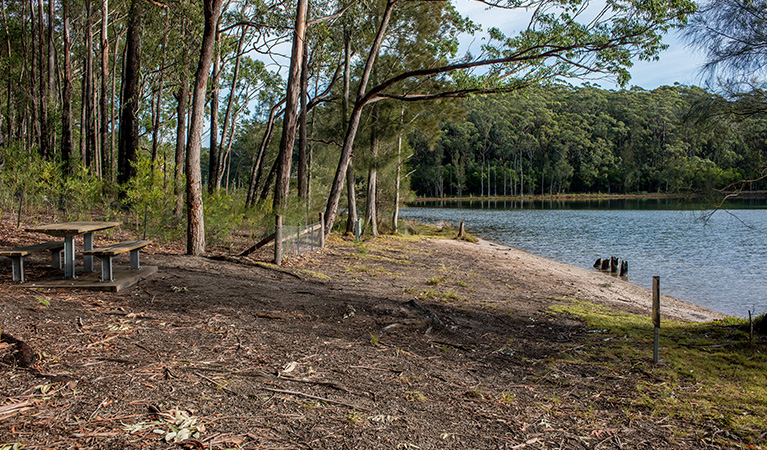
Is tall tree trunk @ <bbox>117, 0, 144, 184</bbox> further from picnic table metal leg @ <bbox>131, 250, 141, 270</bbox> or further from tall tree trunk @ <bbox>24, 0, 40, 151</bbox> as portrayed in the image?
tall tree trunk @ <bbox>24, 0, 40, 151</bbox>

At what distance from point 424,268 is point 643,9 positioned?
706 centimetres

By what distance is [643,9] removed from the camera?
1003 centimetres

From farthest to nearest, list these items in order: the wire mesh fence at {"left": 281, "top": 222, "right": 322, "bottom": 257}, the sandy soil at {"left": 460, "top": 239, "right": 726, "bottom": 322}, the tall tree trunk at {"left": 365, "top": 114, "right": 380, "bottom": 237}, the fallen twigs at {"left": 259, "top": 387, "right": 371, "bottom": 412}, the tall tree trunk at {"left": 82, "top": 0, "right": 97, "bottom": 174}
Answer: the tall tree trunk at {"left": 82, "top": 0, "right": 97, "bottom": 174}
the tall tree trunk at {"left": 365, "top": 114, "right": 380, "bottom": 237}
the wire mesh fence at {"left": 281, "top": 222, "right": 322, "bottom": 257}
the sandy soil at {"left": 460, "top": 239, "right": 726, "bottom": 322}
the fallen twigs at {"left": 259, "top": 387, "right": 371, "bottom": 412}

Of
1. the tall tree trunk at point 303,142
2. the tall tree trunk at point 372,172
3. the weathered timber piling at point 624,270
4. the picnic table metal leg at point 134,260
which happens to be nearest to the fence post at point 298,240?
the tall tree trunk at point 303,142

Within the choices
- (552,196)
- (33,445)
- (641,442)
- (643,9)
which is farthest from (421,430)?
(552,196)

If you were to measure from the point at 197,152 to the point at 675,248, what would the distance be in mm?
22535

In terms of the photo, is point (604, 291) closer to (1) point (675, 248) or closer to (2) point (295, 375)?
(2) point (295, 375)

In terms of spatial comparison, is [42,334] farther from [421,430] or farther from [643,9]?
[643,9]

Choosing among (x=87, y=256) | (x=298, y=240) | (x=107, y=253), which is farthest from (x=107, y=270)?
(x=298, y=240)

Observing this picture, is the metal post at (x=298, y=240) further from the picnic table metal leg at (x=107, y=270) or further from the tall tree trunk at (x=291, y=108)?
the picnic table metal leg at (x=107, y=270)

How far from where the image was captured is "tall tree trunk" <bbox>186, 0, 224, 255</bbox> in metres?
9.28

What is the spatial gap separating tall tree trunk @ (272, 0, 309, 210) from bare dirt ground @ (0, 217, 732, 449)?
6097mm

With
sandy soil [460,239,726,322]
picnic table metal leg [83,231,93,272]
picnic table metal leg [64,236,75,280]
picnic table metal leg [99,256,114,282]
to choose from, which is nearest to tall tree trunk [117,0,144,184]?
picnic table metal leg [83,231,93,272]

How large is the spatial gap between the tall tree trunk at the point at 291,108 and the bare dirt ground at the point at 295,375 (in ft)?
20.0
